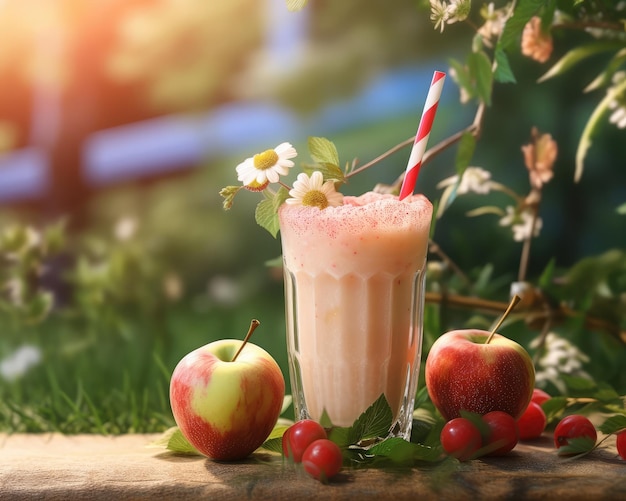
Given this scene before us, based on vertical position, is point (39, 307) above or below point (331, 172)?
below

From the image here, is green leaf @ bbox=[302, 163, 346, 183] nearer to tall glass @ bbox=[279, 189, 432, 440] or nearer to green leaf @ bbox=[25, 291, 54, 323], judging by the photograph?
tall glass @ bbox=[279, 189, 432, 440]

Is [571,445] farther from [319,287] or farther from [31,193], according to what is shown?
[31,193]

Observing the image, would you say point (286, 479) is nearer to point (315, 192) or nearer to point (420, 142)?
point (315, 192)

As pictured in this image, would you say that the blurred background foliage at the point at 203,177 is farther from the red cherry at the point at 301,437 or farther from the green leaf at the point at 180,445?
the red cherry at the point at 301,437

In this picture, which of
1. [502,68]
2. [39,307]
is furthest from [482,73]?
[39,307]

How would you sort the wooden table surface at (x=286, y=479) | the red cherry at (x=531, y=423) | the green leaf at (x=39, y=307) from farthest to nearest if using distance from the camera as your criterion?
the green leaf at (x=39, y=307)
the red cherry at (x=531, y=423)
the wooden table surface at (x=286, y=479)

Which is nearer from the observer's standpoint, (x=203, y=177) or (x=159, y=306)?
(x=159, y=306)

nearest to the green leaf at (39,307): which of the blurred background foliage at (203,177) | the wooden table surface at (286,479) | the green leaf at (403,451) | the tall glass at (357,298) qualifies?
the blurred background foliage at (203,177)
